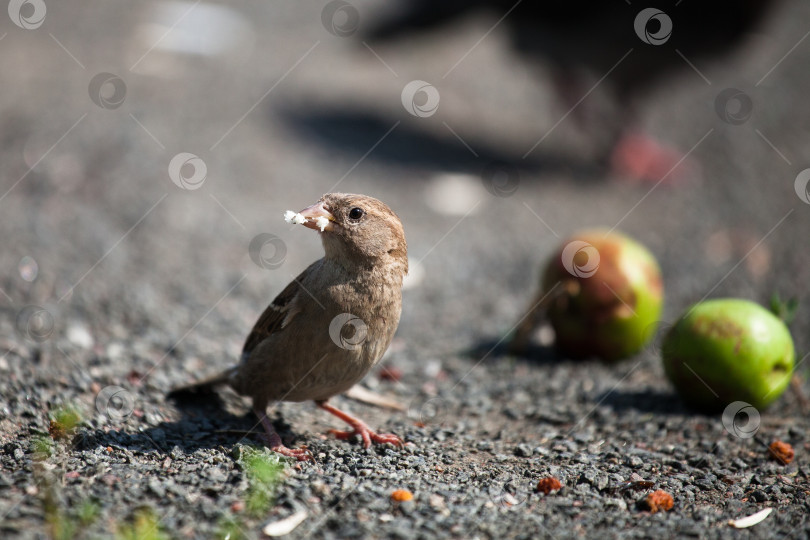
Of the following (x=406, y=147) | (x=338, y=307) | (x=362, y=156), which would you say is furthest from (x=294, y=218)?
(x=406, y=147)

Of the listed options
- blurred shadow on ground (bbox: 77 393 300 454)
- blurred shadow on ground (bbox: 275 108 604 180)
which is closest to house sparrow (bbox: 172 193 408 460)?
blurred shadow on ground (bbox: 77 393 300 454)

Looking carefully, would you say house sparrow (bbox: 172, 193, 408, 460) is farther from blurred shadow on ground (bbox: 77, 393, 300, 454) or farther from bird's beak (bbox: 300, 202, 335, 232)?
blurred shadow on ground (bbox: 77, 393, 300, 454)

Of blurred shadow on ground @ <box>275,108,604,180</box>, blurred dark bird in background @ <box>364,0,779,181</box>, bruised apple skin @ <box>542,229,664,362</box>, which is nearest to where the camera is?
bruised apple skin @ <box>542,229,664,362</box>

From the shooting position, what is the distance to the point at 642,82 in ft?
28.5

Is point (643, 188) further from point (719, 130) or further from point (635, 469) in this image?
point (635, 469)

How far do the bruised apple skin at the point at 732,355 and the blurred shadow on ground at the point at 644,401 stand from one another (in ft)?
0.72

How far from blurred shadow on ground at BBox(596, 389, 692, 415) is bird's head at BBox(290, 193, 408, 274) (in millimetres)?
1906

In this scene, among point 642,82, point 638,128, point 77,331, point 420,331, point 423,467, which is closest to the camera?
point 423,467

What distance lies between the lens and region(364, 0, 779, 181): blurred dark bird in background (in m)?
8.23

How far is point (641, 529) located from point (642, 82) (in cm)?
663

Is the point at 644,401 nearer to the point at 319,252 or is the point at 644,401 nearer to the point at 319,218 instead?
the point at 319,218

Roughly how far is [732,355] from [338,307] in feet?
7.32

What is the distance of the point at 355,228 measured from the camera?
12.0ft

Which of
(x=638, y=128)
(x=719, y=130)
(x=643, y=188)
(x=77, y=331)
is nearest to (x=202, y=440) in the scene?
(x=77, y=331)
